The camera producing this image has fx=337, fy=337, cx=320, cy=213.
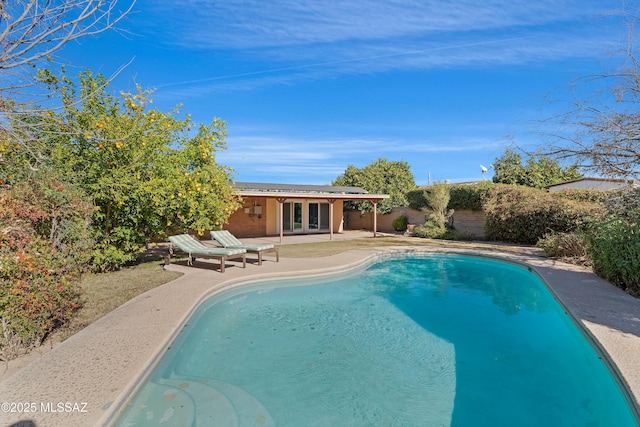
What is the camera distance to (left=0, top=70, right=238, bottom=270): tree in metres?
7.84

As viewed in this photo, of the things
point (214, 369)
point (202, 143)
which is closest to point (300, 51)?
point (202, 143)

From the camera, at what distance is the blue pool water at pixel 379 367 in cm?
331

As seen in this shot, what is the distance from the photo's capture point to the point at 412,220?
22.9 m

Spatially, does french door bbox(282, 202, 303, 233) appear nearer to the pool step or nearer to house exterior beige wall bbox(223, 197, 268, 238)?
house exterior beige wall bbox(223, 197, 268, 238)

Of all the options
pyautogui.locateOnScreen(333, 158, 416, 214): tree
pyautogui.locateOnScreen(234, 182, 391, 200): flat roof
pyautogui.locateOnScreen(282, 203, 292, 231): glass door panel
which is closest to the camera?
pyautogui.locateOnScreen(234, 182, 391, 200): flat roof

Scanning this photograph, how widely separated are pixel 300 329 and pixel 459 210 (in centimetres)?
1630

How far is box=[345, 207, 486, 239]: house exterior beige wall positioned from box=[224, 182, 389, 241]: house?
3.02 metres

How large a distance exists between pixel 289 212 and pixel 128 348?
680 inches

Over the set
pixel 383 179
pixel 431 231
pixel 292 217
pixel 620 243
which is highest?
pixel 383 179

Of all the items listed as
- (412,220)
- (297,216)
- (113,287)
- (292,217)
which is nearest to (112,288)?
(113,287)

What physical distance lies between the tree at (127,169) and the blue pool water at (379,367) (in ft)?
11.4

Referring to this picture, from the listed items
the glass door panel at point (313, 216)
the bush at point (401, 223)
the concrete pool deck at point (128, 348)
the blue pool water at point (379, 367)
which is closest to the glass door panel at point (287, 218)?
the glass door panel at point (313, 216)

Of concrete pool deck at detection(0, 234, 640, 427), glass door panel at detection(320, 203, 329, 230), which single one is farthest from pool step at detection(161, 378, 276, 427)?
glass door panel at detection(320, 203, 329, 230)

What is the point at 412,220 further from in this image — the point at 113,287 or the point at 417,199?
the point at 113,287
